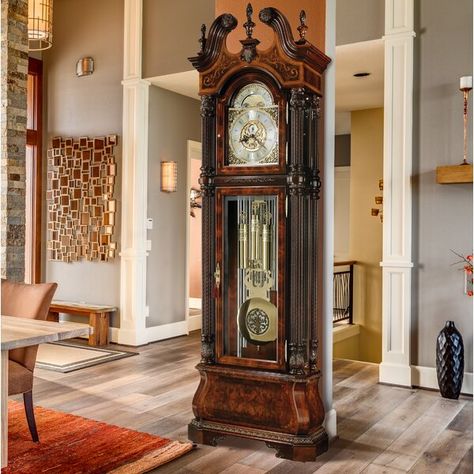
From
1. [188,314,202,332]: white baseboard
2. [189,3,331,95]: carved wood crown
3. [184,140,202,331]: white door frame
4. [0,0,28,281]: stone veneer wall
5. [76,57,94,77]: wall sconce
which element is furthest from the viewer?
[188,314,202,332]: white baseboard

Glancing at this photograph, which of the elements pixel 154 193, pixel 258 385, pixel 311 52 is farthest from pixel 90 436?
pixel 154 193

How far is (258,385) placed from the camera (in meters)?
3.03

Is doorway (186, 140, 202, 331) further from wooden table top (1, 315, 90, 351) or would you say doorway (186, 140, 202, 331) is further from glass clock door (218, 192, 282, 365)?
wooden table top (1, 315, 90, 351)

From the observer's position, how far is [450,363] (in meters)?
4.18

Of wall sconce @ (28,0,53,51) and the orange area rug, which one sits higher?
wall sconce @ (28,0,53,51)

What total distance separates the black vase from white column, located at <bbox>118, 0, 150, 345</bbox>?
3080 mm

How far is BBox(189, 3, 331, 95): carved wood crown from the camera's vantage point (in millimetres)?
2906

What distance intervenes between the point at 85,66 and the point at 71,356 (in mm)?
3214

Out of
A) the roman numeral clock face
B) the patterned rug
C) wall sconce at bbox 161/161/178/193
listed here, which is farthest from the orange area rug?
wall sconce at bbox 161/161/178/193

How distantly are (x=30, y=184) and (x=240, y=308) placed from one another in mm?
4533

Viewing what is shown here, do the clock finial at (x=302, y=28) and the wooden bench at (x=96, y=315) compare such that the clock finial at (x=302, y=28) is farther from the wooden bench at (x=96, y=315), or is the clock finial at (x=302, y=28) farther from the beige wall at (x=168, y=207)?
→ the wooden bench at (x=96, y=315)

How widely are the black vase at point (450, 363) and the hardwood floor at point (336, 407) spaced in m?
0.09

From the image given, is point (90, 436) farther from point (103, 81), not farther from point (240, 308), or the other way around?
point (103, 81)

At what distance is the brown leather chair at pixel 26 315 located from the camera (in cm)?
300
